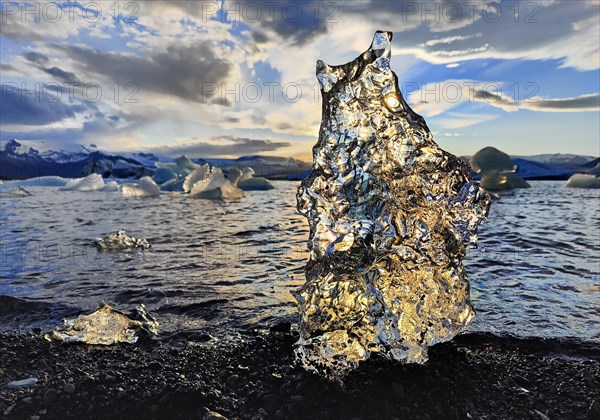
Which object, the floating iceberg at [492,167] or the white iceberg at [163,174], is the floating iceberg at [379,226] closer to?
the floating iceberg at [492,167]

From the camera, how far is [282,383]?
2.18m

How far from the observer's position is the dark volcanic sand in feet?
6.37

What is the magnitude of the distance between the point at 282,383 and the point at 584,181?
3395 cm

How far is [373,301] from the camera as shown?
2.64m

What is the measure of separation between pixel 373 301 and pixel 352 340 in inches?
11.7

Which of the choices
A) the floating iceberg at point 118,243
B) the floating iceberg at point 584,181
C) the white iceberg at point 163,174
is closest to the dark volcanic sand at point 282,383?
the floating iceberg at point 118,243

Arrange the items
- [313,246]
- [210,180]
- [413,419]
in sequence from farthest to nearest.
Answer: [210,180] < [313,246] < [413,419]

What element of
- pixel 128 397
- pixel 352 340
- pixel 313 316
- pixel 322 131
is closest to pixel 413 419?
pixel 352 340

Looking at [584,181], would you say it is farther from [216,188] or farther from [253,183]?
[216,188]

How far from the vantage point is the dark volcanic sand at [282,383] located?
1940 mm

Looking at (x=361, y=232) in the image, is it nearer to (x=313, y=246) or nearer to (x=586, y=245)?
(x=313, y=246)

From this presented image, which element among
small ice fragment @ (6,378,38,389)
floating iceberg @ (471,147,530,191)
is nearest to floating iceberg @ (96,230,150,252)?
small ice fragment @ (6,378,38,389)

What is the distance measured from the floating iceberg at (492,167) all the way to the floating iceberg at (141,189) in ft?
67.3

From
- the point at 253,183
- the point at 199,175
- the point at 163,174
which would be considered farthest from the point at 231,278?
the point at 163,174
